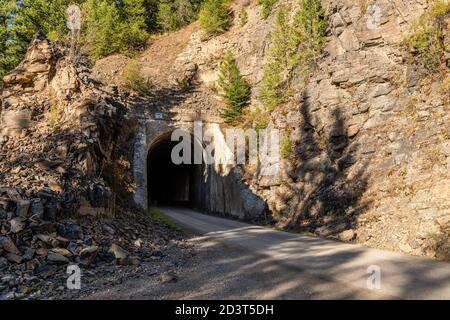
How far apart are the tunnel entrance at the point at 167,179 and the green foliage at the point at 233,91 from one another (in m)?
10.3

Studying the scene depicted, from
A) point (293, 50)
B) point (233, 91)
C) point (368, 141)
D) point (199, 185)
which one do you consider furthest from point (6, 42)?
point (368, 141)

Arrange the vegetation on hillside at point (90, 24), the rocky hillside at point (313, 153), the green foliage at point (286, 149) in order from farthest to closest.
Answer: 1. the vegetation on hillside at point (90, 24)
2. the green foliage at point (286, 149)
3. the rocky hillside at point (313, 153)

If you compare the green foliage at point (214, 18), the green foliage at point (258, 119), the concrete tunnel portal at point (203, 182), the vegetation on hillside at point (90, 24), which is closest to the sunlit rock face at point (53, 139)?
the concrete tunnel portal at point (203, 182)

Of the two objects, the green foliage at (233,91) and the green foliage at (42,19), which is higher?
the green foliage at (42,19)

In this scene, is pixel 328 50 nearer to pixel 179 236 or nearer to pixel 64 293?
pixel 179 236

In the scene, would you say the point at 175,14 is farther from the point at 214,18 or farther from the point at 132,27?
the point at 214,18

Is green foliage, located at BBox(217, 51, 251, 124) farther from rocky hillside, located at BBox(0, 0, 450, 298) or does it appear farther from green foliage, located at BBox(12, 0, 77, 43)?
green foliage, located at BBox(12, 0, 77, 43)

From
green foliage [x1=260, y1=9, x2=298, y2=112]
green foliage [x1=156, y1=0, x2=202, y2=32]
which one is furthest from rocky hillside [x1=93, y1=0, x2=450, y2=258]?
green foliage [x1=156, y1=0, x2=202, y2=32]

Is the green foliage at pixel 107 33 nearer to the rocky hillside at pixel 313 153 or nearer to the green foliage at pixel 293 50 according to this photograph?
the rocky hillside at pixel 313 153

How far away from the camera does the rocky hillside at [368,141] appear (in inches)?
446

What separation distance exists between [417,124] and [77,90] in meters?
15.7

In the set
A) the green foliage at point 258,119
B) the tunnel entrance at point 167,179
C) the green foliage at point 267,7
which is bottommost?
the tunnel entrance at point 167,179

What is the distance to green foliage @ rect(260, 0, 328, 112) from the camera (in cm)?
2088

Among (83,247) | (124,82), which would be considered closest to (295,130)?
(83,247)
